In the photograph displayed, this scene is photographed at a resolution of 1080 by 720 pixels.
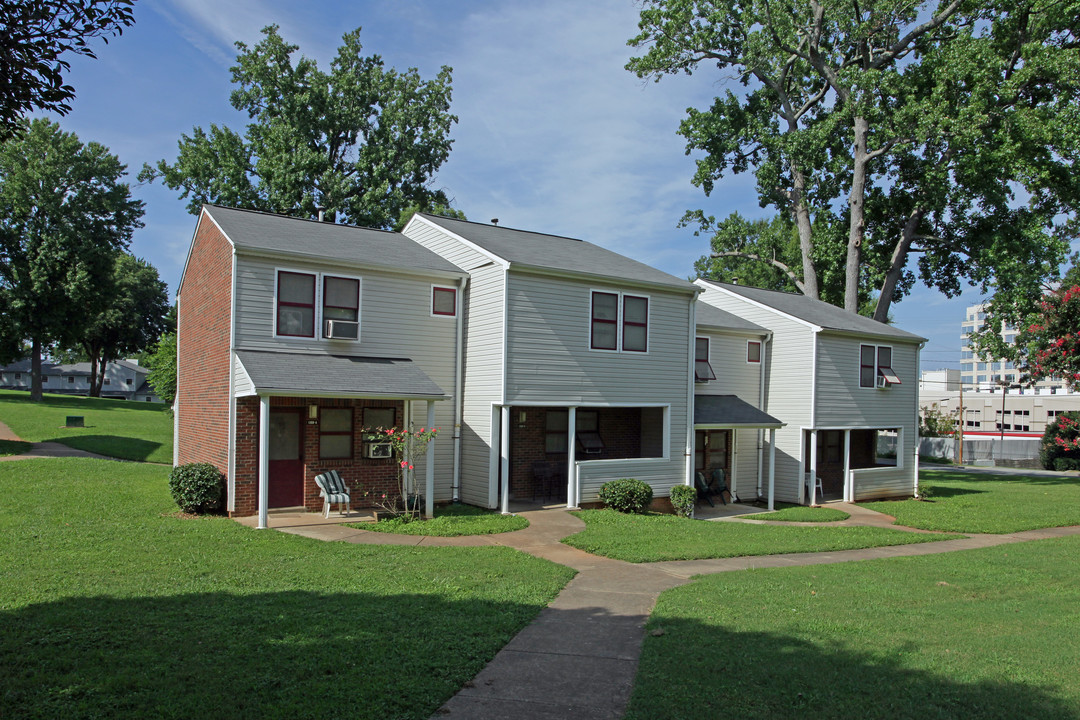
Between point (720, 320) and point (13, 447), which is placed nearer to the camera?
point (720, 320)

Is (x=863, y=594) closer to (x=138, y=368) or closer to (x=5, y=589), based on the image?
(x=5, y=589)

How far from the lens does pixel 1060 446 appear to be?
3988cm

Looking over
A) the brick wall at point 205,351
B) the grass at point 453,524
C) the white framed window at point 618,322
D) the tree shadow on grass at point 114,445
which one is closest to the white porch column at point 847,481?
the white framed window at point 618,322

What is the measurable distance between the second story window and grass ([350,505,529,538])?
422 centimetres

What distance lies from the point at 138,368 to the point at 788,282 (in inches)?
3409

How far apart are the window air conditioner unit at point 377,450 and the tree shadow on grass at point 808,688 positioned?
9868 mm

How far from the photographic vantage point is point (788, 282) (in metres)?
45.0

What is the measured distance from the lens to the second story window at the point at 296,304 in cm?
1540

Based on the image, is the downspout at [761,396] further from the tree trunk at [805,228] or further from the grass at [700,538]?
the tree trunk at [805,228]

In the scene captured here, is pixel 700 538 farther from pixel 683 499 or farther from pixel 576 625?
pixel 576 625

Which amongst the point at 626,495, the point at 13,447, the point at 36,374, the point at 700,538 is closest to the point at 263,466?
the point at 626,495

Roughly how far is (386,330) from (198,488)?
499cm

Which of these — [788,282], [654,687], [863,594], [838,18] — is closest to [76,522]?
[654,687]

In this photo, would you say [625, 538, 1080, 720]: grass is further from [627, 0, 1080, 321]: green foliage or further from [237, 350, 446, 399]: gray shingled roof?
[627, 0, 1080, 321]: green foliage
